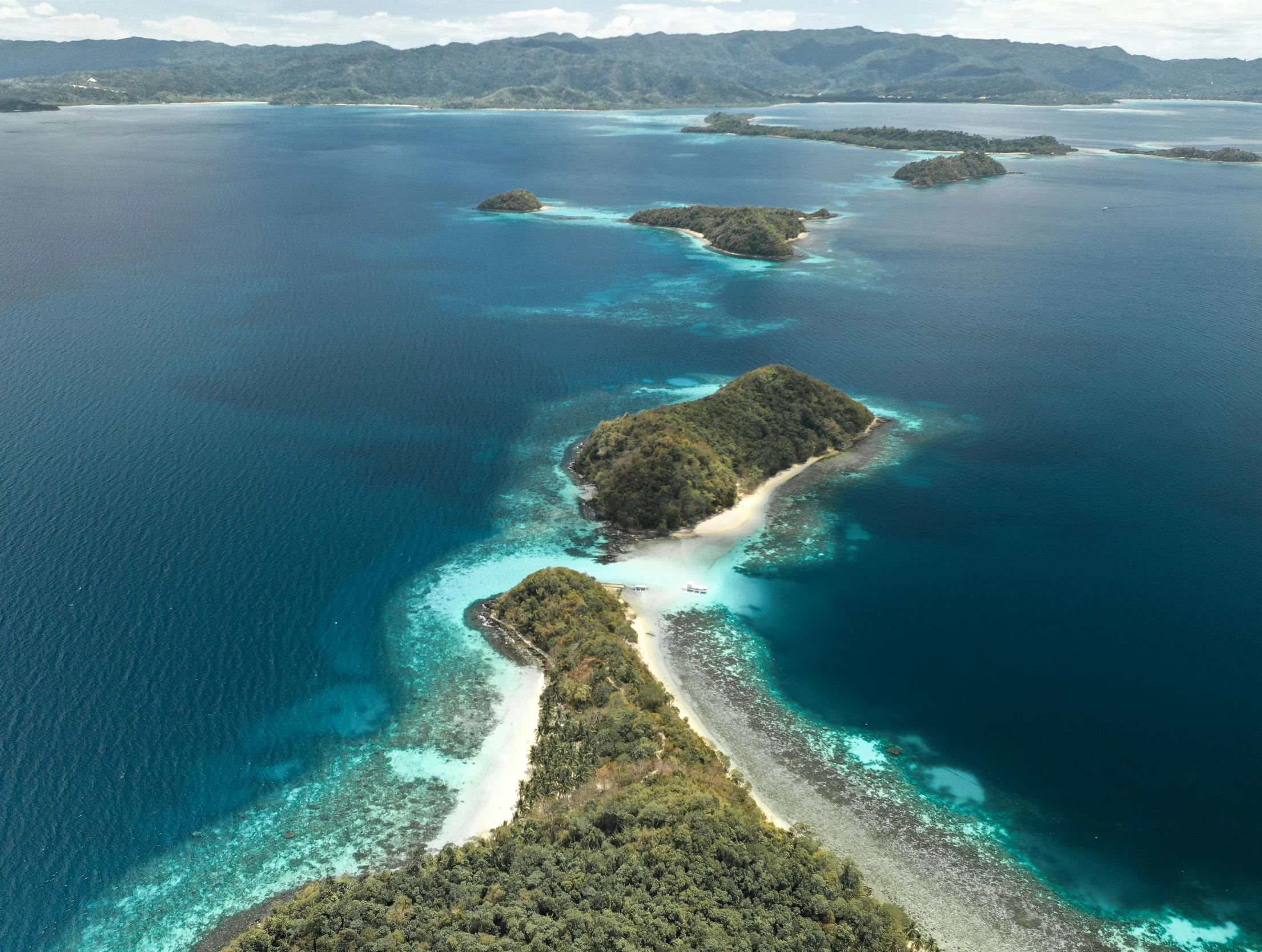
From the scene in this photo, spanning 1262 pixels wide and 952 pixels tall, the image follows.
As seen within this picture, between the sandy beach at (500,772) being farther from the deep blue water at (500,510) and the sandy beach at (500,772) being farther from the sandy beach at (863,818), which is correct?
the sandy beach at (863,818)

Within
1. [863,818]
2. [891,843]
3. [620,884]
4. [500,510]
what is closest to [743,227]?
[500,510]

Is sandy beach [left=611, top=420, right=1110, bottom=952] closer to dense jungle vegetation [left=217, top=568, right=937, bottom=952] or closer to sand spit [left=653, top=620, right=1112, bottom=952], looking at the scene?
sand spit [left=653, top=620, right=1112, bottom=952]

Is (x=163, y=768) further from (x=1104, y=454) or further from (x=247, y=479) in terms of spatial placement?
(x=1104, y=454)

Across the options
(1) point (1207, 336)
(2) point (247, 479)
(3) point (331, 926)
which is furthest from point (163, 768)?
(1) point (1207, 336)

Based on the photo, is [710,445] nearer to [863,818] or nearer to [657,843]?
[863,818]

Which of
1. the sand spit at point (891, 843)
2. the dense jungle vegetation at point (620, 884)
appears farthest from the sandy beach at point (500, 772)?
the sand spit at point (891, 843)
